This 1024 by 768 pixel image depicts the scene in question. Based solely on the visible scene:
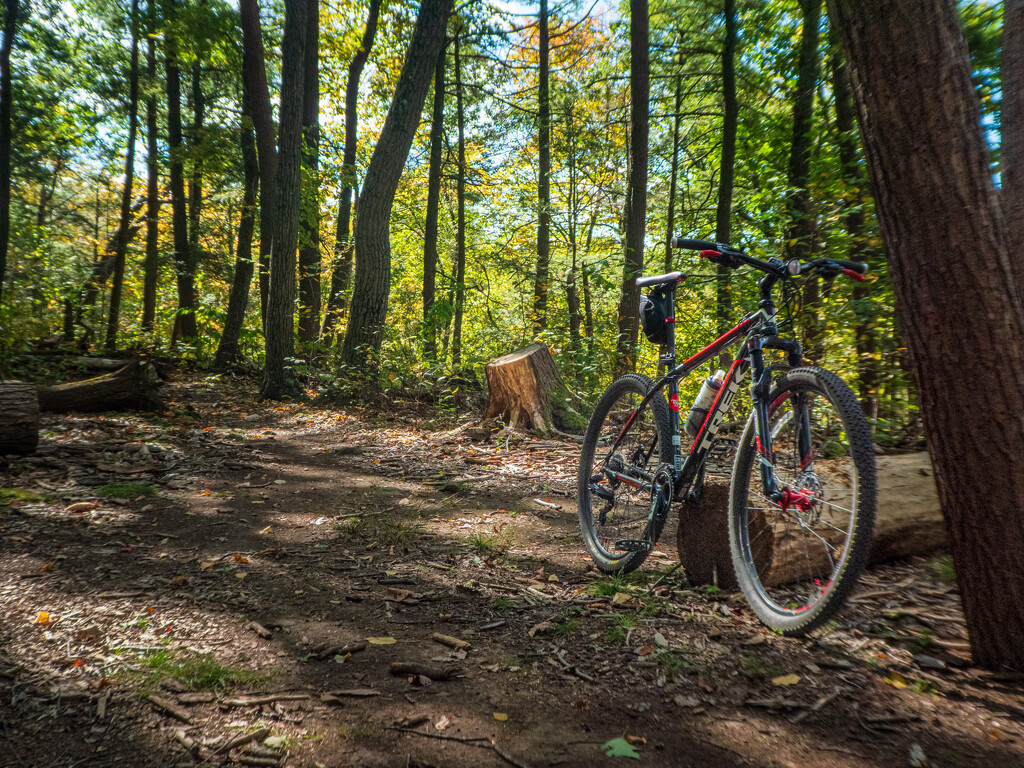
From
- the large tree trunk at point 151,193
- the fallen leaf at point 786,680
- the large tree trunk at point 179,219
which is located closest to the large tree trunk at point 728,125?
the fallen leaf at point 786,680

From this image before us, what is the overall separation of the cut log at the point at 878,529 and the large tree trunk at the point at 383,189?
7.46 metres

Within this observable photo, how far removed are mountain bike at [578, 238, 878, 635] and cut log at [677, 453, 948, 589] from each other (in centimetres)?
15

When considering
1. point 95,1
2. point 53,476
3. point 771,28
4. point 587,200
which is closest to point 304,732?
point 53,476

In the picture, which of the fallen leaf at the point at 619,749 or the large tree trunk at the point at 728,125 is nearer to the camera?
the fallen leaf at the point at 619,749

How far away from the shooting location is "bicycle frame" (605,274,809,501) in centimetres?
257

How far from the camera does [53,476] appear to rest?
199 inches

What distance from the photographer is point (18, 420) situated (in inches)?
212

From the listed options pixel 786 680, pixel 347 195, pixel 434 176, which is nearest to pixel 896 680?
pixel 786 680

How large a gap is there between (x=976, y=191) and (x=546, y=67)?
47.1ft

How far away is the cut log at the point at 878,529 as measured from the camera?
10.1 ft

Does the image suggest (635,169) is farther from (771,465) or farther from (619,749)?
(619,749)

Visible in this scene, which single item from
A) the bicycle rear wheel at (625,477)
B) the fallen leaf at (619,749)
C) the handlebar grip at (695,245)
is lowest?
the fallen leaf at (619,749)

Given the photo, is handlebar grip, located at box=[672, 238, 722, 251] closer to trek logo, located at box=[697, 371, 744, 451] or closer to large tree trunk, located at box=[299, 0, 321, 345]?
trek logo, located at box=[697, 371, 744, 451]

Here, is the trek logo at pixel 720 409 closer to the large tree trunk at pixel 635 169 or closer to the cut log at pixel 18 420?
the cut log at pixel 18 420
